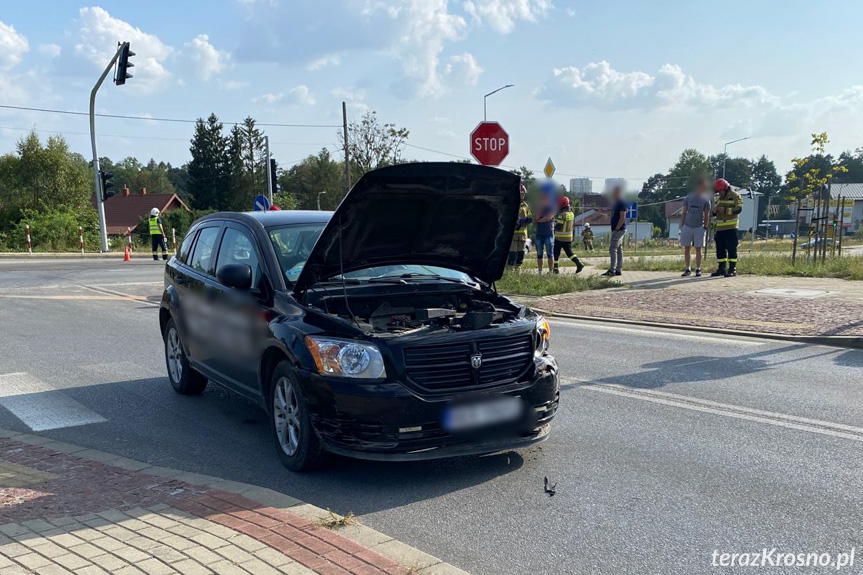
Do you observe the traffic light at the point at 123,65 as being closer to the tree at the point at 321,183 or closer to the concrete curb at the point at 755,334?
the concrete curb at the point at 755,334

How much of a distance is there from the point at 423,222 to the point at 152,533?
2.92 meters

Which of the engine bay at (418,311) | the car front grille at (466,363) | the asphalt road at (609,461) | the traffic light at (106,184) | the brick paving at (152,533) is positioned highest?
the traffic light at (106,184)

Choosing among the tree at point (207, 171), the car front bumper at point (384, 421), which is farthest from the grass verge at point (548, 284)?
the tree at point (207, 171)

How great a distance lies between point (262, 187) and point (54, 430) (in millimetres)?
79018

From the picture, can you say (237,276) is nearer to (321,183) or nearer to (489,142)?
(489,142)

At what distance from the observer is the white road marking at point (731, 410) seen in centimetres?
554

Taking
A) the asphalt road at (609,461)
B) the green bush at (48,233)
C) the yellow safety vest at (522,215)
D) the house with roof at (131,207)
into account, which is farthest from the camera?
the house with roof at (131,207)

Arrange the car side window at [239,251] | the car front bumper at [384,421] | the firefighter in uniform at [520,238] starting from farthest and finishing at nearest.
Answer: the firefighter in uniform at [520,238] → the car side window at [239,251] → the car front bumper at [384,421]

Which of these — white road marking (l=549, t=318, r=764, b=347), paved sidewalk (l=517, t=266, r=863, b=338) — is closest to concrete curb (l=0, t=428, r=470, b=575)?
white road marking (l=549, t=318, r=764, b=347)

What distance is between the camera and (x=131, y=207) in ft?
243

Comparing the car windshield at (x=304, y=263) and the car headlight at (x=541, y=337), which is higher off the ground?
the car windshield at (x=304, y=263)

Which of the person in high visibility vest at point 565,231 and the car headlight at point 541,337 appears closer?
the car headlight at point 541,337

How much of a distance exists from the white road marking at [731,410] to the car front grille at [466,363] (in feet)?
7.43

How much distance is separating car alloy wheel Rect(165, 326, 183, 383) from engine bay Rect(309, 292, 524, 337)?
252 cm
